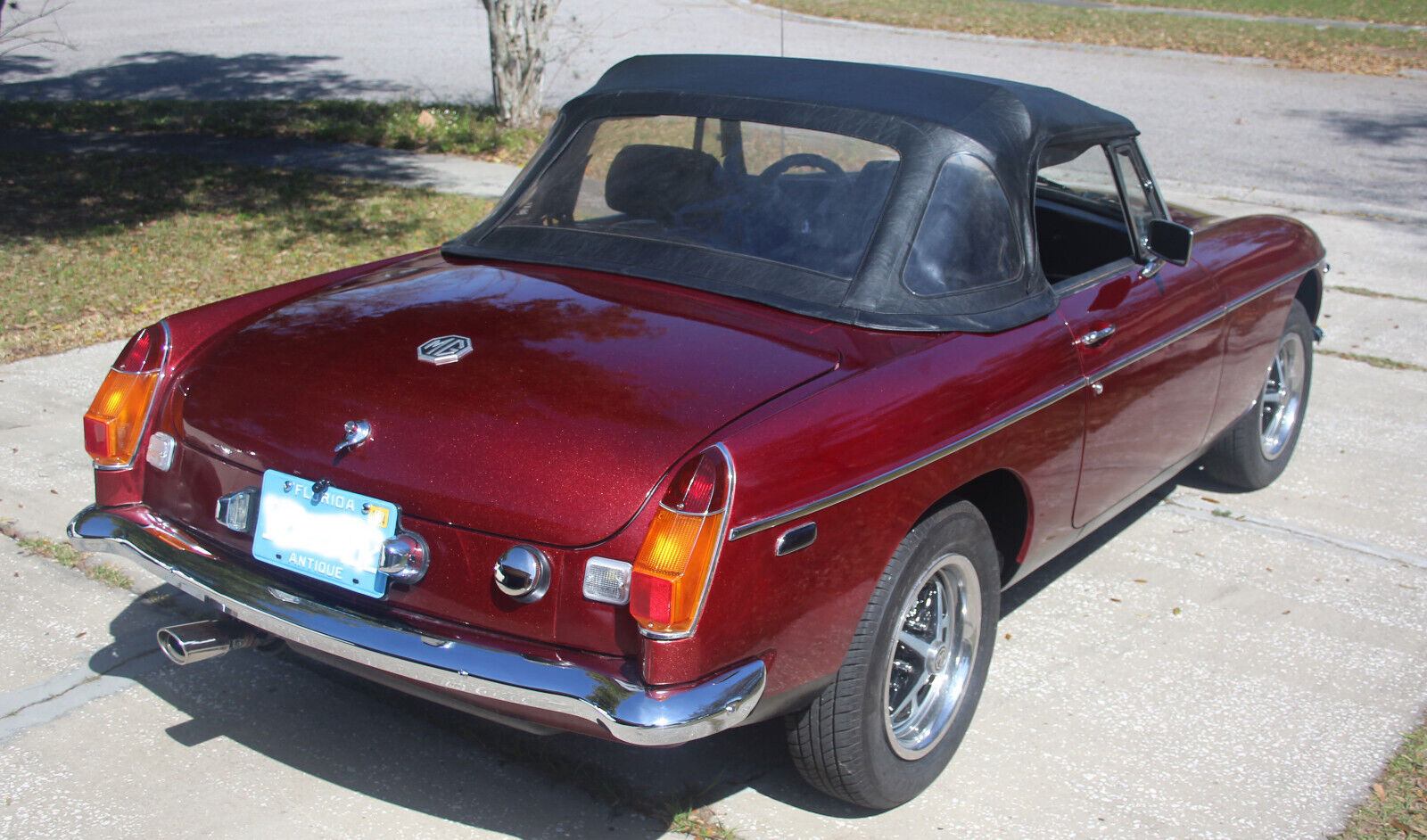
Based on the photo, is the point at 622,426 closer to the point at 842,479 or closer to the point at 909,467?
the point at 842,479

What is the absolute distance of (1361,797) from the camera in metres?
3.09

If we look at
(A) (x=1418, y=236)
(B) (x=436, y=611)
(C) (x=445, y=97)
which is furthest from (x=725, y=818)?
(C) (x=445, y=97)

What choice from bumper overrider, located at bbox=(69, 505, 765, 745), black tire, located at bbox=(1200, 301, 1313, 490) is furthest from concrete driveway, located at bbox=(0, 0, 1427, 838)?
bumper overrider, located at bbox=(69, 505, 765, 745)

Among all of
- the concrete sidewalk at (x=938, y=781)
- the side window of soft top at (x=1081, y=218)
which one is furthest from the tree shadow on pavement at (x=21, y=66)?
the side window of soft top at (x=1081, y=218)

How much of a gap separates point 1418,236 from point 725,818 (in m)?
8.47

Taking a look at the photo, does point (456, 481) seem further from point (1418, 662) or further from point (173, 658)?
point (1418, 662)

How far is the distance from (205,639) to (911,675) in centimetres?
169

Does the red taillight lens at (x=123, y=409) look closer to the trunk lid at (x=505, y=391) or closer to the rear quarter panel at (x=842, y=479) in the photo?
the trunk lid at (x=505, y=391)

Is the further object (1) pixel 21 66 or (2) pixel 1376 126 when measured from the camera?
(1) pixel 21 66

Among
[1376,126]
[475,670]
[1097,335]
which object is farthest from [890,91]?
[1376,126]

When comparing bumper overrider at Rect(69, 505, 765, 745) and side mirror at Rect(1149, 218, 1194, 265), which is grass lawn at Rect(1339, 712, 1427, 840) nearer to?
side mirror at Rect(1149, 218, 1194, 265)

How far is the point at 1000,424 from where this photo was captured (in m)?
3.02

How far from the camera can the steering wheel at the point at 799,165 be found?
11.0 ft

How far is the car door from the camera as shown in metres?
3.48
